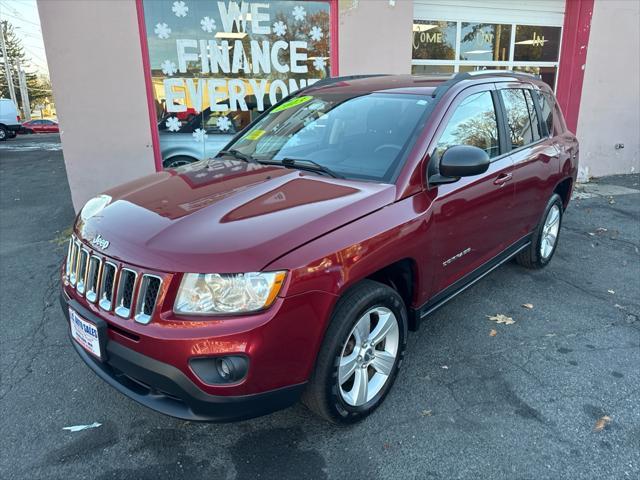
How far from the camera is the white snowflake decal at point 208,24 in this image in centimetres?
642

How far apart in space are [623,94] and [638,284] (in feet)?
21.0

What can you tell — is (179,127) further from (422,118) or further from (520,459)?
(520,459)

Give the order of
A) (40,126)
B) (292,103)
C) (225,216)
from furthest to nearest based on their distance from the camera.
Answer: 1. (40,126)
2. (292,103)
3. (225,216)

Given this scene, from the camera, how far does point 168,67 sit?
6.37 m

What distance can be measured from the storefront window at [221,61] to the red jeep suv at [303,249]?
3228 mm

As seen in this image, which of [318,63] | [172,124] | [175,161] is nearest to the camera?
[172,124]

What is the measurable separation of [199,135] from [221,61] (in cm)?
105

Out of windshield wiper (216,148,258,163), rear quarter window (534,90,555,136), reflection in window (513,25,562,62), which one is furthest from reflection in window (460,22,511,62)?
windshield wiper (216,148,258,163)

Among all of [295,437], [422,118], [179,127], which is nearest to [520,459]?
[295,437]

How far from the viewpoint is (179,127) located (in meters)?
6.65

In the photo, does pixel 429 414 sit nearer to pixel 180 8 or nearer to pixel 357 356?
pixel 357 356

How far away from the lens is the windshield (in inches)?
115

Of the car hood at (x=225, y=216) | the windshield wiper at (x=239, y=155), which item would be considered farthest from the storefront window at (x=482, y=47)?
the car hood at (x=225, y=216)

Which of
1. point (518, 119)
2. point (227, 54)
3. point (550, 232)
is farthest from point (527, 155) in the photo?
point (227, 54)
